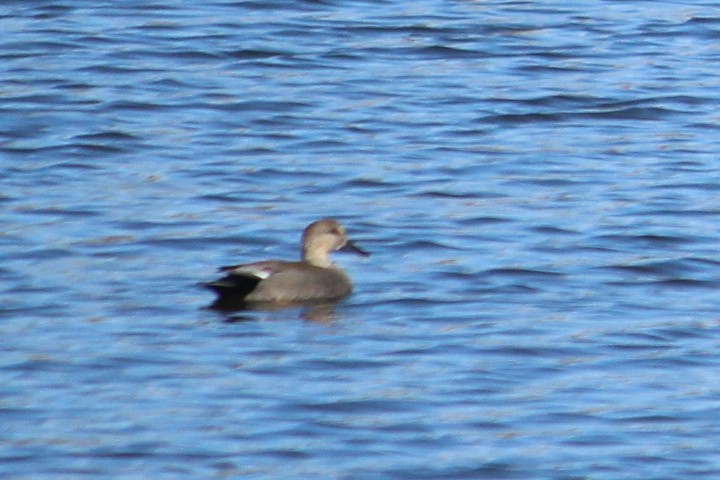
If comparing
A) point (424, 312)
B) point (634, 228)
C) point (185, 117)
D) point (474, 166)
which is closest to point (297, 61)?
point (185, 117)

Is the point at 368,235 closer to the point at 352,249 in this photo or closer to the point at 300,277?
the point at 352,249

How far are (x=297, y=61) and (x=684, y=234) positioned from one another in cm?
545

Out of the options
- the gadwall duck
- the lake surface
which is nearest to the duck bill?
the gadwall duck

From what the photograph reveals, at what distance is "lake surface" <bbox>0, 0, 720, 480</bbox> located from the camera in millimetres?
8367

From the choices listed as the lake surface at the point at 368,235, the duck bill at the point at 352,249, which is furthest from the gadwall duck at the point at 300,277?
the lake surface at the point at 368,235

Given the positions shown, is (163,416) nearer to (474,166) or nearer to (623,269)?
(623,269)

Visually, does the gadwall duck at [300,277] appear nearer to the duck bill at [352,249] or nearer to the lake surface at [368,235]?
the duck bill at [352,249]

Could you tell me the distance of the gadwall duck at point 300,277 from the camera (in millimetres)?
10367

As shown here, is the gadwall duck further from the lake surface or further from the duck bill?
the lake surface

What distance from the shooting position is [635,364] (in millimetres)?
9414

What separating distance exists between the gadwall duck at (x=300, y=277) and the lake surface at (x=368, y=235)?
146 mm

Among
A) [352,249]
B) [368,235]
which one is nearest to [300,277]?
[352,249]

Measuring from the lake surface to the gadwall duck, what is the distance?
146 mm

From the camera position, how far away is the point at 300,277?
1073 centimetres
